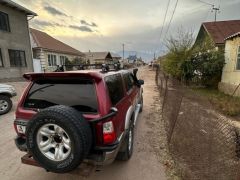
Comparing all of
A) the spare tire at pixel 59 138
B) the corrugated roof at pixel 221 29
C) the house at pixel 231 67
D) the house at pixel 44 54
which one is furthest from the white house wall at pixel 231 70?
the house at pixel 44 54

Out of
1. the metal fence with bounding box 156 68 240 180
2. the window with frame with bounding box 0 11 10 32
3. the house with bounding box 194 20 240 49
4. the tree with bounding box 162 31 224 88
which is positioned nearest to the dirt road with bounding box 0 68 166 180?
the metal fence with bounding box 156 68 240 180

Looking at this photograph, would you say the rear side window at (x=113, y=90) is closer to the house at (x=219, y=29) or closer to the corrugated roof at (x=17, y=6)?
the corrugated roof at (x=17, y=6)

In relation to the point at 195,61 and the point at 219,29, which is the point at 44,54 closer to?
the point at 195,61

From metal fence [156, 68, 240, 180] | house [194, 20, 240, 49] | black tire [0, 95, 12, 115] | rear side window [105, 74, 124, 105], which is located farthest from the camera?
house [194, 20, 240, 49]

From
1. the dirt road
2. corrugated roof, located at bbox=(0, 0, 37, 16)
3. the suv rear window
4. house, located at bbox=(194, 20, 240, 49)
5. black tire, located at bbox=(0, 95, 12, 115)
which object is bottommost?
the dirt road

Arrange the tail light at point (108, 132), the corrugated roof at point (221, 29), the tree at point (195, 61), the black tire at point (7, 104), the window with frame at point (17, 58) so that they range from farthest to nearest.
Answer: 1. the corrugated roof at point (221, 29)
2. the window with frame at point (17, 58)
3. the tree at point (195, 61)
4. the black tire at point (7, 104)
5. the tail light at point (108, 132)

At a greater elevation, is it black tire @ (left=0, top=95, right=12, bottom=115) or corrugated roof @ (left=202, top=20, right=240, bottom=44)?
corrugated roof @ (left=202, top=20, right=240, bottom=44)

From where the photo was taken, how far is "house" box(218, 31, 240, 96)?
10900 mm

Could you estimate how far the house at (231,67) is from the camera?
10.9 meters

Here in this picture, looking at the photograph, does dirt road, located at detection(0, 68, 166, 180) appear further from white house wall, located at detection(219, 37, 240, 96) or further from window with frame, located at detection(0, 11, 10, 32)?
window with frame, located at detection(0, 11, 10, 32)

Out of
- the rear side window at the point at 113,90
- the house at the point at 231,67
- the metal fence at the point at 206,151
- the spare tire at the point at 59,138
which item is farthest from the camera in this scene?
the house at the point at 231,67

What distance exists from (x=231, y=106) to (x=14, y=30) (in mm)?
17296

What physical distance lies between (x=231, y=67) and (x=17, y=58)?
1748 centimetres

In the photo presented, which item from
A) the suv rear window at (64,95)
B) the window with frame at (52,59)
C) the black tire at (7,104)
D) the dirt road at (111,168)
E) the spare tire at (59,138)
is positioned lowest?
the dirt road at (111,168)
